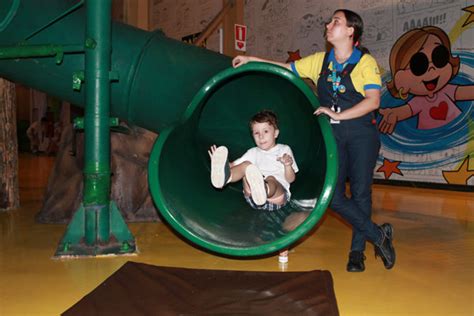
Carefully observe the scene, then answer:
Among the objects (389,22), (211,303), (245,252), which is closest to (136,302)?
(211,303)

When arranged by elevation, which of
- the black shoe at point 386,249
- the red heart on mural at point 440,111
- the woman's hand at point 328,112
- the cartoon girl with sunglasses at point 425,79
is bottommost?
the black shoe at point 386,249

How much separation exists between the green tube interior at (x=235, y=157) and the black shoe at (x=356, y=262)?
34cm

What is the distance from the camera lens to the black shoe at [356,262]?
2.39 m

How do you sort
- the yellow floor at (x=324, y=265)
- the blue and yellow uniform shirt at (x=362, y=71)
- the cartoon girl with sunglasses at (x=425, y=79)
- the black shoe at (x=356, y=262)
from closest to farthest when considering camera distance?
the yellow floor at (x=324, y=265) < the blue and yellow uniform shirt at (x=362, y=71) < the black shoe at (x=356, y=262) < the cartoon girl with sunglasses at (x=425, y=79)

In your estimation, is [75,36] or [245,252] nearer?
[245,252]

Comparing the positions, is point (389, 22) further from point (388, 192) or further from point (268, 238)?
point (268, 238)

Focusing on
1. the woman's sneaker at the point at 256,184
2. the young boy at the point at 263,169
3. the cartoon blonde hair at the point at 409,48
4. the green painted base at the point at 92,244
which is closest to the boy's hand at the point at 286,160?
the young boy at the point at 263,169

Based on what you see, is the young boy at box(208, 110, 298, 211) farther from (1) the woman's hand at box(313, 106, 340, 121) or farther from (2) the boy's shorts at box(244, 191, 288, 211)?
(1) the woman's hand at box(313, 106, 340, 121)

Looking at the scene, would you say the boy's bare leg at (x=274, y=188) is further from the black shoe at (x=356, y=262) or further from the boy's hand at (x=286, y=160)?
the black shoe at (x=356, y=262)

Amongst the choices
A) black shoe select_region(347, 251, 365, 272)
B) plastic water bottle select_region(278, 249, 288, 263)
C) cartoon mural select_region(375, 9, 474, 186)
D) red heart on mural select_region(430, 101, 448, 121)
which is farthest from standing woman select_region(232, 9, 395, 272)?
red heart on mural select_region(430, 101, 448, 121)

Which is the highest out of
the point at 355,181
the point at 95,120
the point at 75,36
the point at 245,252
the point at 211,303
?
the point at 75,36

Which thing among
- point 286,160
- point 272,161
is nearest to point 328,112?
point 286,160

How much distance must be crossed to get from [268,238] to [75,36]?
1.50 m

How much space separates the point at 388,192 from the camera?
580 cm
